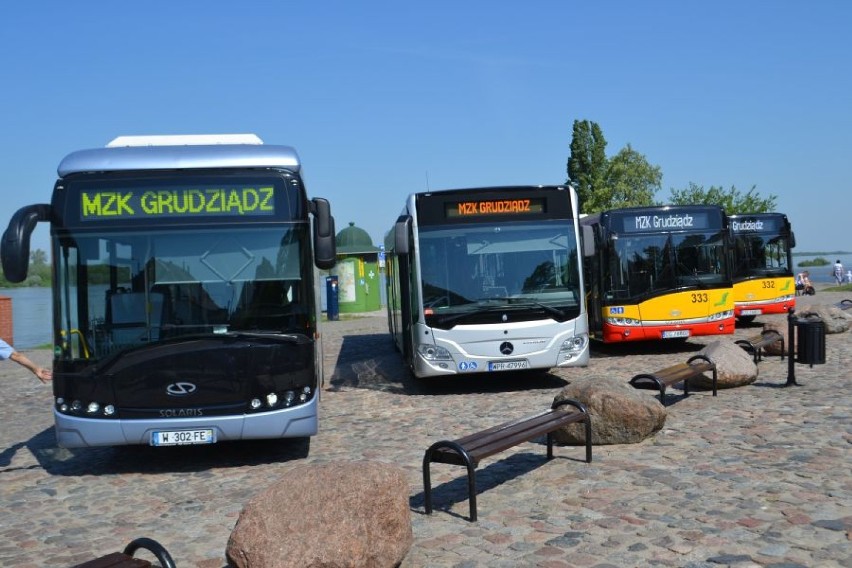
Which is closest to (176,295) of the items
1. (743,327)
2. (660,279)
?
(660,279)

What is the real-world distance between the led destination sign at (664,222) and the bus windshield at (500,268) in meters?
4.68

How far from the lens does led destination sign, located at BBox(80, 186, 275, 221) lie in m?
8.66

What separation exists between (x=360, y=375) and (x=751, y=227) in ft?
44.6

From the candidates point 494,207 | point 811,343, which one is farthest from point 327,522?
point 811,343

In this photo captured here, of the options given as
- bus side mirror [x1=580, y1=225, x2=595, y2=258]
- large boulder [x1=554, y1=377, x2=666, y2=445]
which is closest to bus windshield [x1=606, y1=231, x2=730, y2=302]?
bus side mirror [x1=580, y1=225, x2=595, y2=258]

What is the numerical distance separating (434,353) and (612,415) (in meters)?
4.73

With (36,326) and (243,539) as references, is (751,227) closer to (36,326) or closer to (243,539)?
(243,539)

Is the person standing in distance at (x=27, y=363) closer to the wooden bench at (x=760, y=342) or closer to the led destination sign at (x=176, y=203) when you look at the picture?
the led destination sign at (x=176, y=203)

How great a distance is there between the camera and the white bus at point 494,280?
43.3 feet

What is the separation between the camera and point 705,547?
558 cm

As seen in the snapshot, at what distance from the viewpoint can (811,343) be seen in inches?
499

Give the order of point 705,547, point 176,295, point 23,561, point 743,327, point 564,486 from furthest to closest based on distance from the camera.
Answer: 1. point 743,327
2. point 176,295
3. point 564,486
4. point 23,561
5. point 705,547

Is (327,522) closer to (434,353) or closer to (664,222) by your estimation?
(434,353)

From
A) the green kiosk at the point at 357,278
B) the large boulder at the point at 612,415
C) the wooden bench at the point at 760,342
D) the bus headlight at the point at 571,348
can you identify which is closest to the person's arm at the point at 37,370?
the large boulder at the point at 612,415
